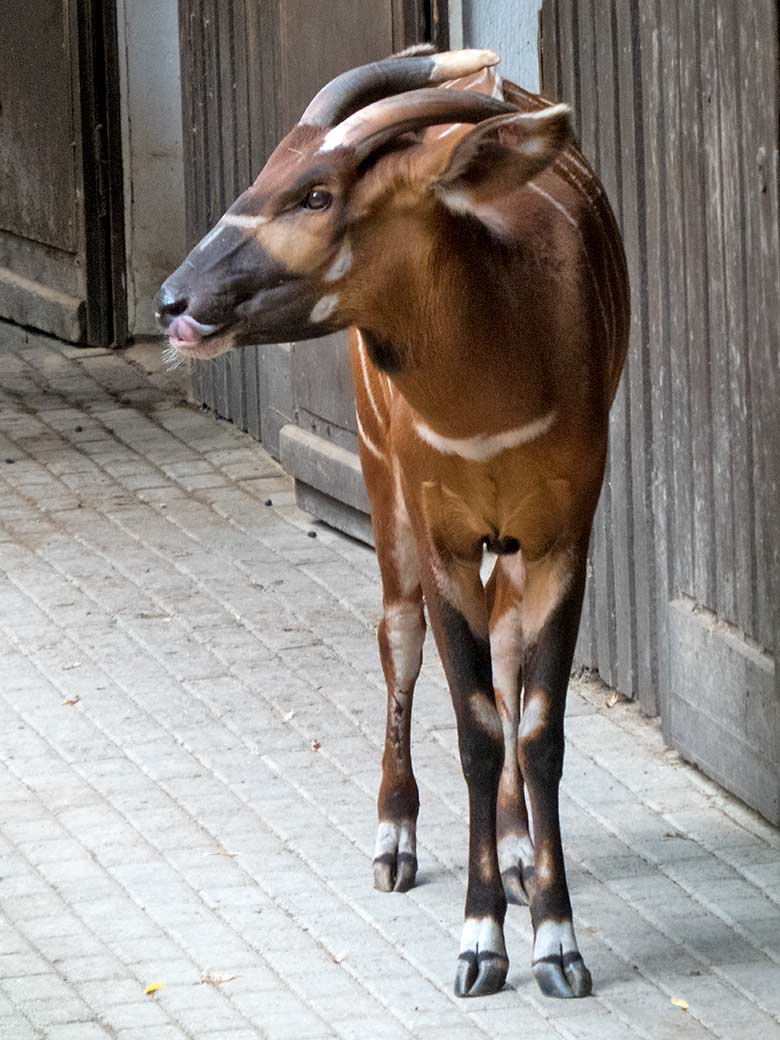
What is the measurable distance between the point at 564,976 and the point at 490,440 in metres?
1.24

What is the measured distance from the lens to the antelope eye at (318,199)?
4.29 metres

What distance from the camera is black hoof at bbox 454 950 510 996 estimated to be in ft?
16.0

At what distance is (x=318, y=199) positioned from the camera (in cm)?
429

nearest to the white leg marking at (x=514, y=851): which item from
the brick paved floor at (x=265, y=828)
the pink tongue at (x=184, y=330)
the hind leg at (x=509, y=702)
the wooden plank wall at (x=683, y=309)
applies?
the hind leg at (x=509, y=702)

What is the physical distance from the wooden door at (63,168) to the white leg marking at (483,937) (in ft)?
23.4

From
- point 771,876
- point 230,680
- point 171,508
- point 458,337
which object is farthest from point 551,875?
point 171,508

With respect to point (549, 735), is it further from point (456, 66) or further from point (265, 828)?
point (456, 66)

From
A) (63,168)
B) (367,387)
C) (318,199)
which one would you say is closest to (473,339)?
(318,199)

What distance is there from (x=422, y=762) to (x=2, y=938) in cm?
156

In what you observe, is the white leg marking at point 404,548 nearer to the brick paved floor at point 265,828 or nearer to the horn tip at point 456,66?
the brick paved floor at point 265,828

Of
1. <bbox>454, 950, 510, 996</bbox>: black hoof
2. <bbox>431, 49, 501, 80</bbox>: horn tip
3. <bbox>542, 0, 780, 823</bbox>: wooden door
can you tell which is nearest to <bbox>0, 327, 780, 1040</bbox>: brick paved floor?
<bbox>454, 950, 510, 996</bbox>: black hoof

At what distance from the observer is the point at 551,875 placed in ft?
16.3

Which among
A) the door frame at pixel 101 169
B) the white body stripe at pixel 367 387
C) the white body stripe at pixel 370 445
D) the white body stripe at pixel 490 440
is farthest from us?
the door frame at pixel 101 169

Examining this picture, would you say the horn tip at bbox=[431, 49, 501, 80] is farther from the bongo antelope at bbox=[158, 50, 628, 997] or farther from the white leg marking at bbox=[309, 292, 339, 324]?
the white leg marking at bbox=[309, 292, 339, 324]
